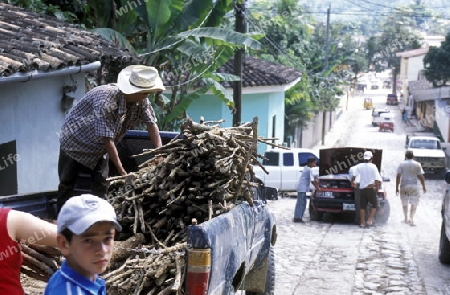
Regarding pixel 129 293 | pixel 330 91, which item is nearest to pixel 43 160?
pixel 129 293

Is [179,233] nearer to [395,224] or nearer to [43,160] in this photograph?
[43,160]

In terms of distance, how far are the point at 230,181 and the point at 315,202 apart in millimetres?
12126

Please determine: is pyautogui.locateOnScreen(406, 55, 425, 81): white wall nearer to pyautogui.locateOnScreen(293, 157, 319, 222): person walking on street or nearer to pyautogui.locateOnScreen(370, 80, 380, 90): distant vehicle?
pyautogui.locateOnScreen(370, 80, 380, 90): distant vehicle

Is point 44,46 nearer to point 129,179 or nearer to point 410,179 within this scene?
point 129,179

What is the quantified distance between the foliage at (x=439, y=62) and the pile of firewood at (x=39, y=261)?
45713mm

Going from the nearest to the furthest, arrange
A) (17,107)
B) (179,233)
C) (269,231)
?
(179,233)
(269,231)
(17,107)

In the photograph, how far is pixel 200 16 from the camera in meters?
15.9

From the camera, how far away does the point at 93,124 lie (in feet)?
23.6

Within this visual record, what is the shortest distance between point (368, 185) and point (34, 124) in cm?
822

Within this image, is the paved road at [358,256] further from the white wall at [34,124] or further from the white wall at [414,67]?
the white wall at [414,67]

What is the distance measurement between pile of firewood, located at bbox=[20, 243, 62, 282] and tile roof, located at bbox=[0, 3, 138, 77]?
404cm

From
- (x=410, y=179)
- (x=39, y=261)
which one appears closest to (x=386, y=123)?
(x=410, y=179)

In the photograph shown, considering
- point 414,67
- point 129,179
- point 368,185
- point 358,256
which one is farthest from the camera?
point 414,67

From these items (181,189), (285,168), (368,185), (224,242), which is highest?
(181,189)
